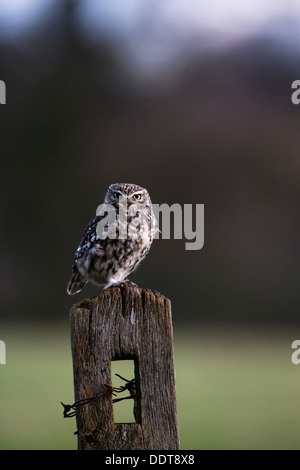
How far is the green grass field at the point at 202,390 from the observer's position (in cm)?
644

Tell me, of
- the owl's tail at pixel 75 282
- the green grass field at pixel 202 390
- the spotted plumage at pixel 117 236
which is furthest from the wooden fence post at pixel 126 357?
the green grass field at pixel 202 390

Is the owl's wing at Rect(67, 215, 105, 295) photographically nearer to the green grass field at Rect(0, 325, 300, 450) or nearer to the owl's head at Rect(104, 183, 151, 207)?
the owl's head at Rect(104, 183, 151, 207)

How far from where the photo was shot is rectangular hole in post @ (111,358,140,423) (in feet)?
7.03

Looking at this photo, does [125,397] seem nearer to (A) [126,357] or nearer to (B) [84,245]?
(A) [126,357]

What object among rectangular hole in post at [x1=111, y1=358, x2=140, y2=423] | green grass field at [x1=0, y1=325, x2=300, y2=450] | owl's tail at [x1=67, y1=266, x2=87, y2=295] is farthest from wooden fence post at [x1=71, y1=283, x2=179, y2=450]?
green grass field at [x1=0, y1=325, x2=300, y2=450]

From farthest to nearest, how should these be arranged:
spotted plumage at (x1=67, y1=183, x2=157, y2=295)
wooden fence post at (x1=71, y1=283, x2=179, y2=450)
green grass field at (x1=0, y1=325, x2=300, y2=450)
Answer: green grass field at (x1=0, y1=325, x2=300, y2=450) < spotted plumage at (x1=67, y1=183, x2=157, y2=295) < wooden fence post at (x1=71, y1=283, x2=179, y2=450)

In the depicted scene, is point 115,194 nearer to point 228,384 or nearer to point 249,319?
point 228,384

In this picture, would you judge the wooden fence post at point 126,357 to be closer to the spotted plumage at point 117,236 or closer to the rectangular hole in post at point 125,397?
the rectangular hole in post at point 125,397

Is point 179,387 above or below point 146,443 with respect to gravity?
below

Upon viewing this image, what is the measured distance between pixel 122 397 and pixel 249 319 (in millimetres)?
12909

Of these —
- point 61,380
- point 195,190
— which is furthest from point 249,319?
point 61,380

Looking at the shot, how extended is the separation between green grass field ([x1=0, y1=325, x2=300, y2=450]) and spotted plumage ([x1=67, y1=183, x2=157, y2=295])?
2378 millimetres

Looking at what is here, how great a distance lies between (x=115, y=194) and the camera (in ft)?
13.0

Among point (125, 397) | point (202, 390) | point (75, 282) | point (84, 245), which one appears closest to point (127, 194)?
point (84, 245)
